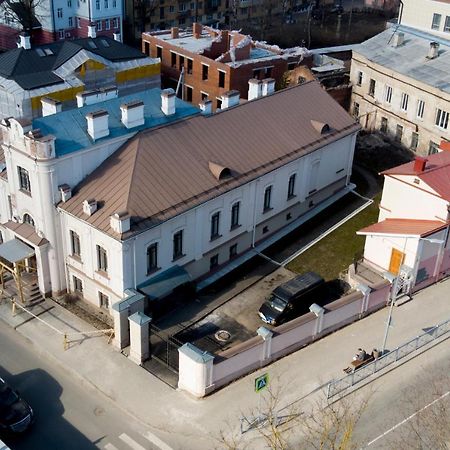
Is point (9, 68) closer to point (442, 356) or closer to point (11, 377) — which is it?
point (11, 377)

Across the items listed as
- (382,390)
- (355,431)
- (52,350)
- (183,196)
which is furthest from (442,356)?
(52,350)

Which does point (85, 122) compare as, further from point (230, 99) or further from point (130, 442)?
point (130, 442)

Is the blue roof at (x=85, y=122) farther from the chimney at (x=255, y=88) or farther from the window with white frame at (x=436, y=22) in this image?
the window with white frame at (x=436, y=22)

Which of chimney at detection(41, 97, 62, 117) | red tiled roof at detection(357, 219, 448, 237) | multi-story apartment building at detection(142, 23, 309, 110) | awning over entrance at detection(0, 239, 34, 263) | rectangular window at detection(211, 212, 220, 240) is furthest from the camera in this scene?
multi-story apartment building at detection(142, 23, 309, 110)

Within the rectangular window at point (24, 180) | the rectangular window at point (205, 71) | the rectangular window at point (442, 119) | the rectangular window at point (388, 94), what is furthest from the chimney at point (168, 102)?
the rectangular window at point (388, 94)

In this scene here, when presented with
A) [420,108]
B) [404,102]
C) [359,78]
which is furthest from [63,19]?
[420,108]

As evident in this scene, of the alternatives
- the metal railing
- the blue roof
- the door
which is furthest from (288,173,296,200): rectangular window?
the metal railing

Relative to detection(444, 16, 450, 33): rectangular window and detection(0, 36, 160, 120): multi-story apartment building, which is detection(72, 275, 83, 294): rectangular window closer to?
detection(0, 36, 160, 120): multi-story apartment building
